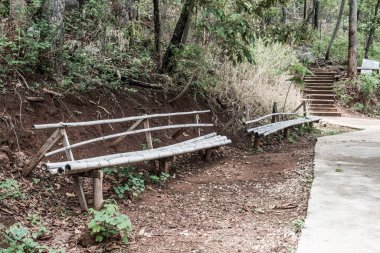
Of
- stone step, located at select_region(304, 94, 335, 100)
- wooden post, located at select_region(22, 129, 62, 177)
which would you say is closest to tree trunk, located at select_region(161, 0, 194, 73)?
wooden post, located at select_region(22, 129, 62, 177)

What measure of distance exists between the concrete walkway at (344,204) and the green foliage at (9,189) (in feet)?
9.93

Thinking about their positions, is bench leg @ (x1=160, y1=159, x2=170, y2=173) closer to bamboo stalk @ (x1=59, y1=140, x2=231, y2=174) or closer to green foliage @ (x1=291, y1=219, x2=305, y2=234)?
bamboo stalk @ (x1=59, y1=140, x2=231, y2=174)

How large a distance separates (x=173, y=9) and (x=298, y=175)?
6.40 metres

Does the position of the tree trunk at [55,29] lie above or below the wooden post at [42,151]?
above

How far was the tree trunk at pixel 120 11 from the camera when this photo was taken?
10539mm

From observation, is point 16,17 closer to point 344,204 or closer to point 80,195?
point 80,195

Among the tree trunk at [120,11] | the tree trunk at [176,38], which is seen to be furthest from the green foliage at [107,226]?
the tree trunk at [120,11]

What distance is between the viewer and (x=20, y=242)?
152 inches

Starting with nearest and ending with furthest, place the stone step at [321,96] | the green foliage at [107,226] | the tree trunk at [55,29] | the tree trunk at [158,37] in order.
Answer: the green foliage at [107,226] → the tree trunk at [55,29] → the tree trunk at [158,37] → the stone step at [321,96]

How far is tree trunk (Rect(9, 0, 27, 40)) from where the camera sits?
21.5ft

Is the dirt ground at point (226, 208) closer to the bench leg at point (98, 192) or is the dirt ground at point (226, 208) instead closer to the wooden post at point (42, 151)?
the bench leg at point (98, 192)

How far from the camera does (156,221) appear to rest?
15.6 ft

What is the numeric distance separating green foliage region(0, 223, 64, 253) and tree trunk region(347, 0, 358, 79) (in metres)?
19.0

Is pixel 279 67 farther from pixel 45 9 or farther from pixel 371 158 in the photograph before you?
pixel 45 9
